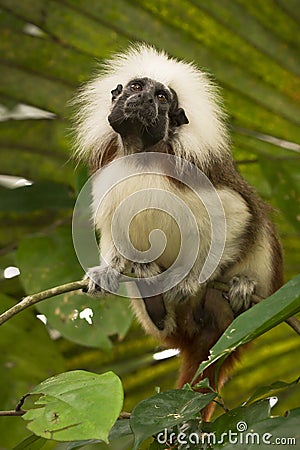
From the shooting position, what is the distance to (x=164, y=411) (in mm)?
1180

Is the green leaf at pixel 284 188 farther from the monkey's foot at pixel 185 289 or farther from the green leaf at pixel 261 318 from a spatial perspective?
the green leaf at pixel 261 318

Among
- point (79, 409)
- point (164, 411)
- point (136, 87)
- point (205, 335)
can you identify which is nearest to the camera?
point (79, 409)

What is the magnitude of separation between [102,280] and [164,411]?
63 cm

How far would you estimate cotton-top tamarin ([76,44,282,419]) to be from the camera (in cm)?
177

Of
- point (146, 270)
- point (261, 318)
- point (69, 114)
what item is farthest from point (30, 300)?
point (69, 114)

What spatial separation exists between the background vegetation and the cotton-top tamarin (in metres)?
0.18

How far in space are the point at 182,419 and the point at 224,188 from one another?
0.82 m

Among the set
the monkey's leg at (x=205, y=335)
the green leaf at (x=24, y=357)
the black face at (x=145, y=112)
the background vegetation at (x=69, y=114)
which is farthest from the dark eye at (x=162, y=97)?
the green leaf at (x=24, y=357)

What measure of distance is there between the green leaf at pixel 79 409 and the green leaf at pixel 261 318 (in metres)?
0.16

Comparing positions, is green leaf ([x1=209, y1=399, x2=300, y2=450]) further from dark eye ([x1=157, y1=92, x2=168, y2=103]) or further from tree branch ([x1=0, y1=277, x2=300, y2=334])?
dark eye ([x1=157, y1=92, x2=168, y2=103])

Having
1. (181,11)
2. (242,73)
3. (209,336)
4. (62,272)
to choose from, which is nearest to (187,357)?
(209,336)

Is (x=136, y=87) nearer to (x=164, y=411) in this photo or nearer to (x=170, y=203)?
(x=170, y=203)

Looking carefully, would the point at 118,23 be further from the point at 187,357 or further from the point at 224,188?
the point at 187,357

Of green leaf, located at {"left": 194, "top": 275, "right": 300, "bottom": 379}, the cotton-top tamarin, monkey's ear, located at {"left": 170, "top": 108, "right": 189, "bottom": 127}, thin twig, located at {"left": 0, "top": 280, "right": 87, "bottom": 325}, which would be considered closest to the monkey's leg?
the cotton-top tamarin
